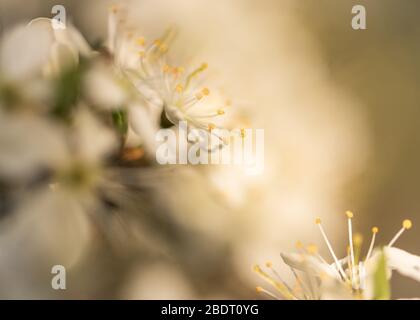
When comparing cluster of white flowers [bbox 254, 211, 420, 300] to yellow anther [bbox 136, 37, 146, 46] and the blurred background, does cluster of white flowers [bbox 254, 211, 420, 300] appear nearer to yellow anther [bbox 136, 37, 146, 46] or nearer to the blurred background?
the blurred background

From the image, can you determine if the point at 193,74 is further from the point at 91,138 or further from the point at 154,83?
the point at 91,138

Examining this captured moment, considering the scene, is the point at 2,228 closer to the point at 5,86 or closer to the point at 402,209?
the point at 5,86

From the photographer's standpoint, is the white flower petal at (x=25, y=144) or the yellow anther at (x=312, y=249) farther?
the yellow anther at (x=312, y=249)

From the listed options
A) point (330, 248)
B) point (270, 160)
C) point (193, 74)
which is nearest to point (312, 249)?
point (330, 248)

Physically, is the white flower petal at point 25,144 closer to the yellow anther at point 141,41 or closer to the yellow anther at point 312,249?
the yellow anther at point 141,41

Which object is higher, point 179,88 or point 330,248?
point 179,88

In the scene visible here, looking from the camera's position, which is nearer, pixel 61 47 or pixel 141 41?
pixel 61 47

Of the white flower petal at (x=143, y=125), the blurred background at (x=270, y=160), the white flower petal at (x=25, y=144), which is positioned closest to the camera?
the white flower petal at (x=25, y=144)

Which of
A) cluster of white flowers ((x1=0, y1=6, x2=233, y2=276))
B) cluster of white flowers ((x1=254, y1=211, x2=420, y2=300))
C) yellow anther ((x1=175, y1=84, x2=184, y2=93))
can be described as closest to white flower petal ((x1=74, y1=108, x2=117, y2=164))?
cluster of white flowers ((x1=0, y1=6, x2=233, y2=276))

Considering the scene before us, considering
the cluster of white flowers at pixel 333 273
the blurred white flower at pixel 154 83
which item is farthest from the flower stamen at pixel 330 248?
the blurred white flower at pixel 154 83
